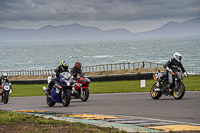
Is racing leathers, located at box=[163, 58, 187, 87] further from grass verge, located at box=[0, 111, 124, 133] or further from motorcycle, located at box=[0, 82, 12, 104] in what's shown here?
motorcycle, located at box=[0, 82, 12, 104]

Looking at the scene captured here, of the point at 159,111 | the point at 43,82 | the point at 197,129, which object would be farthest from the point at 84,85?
the point at 43,82

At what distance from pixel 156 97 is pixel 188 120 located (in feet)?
22.1

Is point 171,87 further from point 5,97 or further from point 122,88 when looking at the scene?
point 122,88

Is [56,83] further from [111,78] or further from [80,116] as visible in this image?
[111,78]

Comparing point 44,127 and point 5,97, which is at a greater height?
point 44,127

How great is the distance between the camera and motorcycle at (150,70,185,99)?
14.3 meters

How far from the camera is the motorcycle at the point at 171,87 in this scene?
14.3 m

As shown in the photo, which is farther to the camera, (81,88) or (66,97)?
(81,88)

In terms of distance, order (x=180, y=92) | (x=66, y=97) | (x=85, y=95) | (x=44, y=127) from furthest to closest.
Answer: (x=85, y=95) → (x=180, y=92) → (x=66, y=97) → (x=44, y=127)

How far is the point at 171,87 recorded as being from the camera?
48.4 ft

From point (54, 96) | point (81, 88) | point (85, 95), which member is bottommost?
point (85, 95)

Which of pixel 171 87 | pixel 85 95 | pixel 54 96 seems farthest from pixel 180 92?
pixel 54 96

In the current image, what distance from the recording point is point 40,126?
806 centimetres

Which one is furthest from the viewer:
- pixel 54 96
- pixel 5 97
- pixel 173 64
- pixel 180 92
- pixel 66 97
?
pixel 5 97
